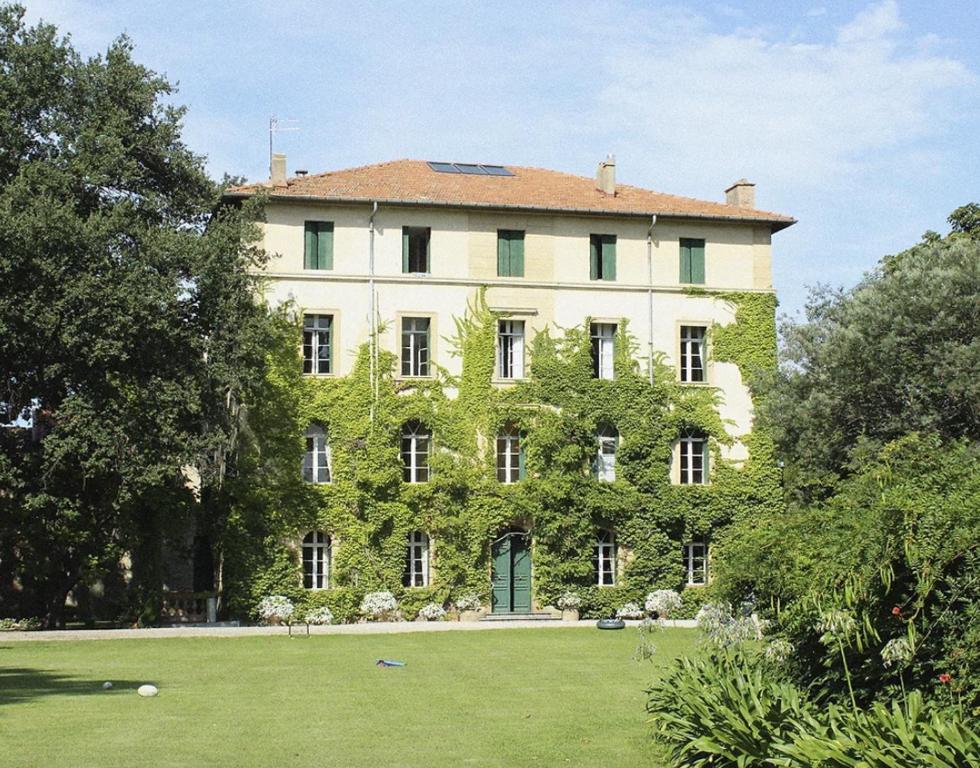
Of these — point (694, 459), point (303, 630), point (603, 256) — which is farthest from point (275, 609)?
point (603, 256)

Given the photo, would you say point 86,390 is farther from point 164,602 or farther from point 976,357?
point 976,357

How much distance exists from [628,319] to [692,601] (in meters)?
8.89

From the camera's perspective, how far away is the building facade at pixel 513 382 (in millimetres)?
41062

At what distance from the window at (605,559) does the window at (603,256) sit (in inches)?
316

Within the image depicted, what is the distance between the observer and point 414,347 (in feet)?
138

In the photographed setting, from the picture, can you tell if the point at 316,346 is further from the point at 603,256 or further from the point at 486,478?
the point at 603,256

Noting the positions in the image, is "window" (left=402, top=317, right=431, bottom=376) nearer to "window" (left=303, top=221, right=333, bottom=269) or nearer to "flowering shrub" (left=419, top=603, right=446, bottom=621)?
"window" (left=303, top=221, right=333, bottom=269)

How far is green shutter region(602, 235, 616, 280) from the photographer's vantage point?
43.5 m

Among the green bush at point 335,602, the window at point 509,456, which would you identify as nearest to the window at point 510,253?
the window at point 509,456

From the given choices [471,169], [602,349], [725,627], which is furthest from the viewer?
[471,169]

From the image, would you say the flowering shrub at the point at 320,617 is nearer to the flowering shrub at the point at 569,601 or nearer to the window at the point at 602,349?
the flowering shrub at the point at 569,601

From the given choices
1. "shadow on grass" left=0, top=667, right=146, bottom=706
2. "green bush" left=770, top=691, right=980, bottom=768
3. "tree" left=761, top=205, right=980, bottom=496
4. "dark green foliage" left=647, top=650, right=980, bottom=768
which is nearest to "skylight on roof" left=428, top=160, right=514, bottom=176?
"tree" left=761, top=205, right=980, bottom=496

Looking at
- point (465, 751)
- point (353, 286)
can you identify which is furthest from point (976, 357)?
point (465, 751)

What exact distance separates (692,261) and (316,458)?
43.9 feet
